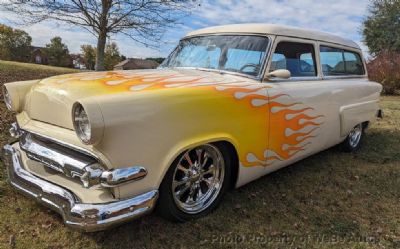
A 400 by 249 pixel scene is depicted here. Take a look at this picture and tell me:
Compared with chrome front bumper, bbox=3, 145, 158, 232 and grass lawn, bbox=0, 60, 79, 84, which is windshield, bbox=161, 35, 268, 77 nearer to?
chrome front bumper, bbox=3, 145, 158, 232

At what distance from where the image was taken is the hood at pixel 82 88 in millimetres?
2543

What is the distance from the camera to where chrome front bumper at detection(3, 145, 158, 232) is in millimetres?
2230

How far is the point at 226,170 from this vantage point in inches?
123

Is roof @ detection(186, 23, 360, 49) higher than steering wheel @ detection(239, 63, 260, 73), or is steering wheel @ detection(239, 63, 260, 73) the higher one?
roof @ detection(186, 23, 360, 49)

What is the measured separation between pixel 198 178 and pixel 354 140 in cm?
340

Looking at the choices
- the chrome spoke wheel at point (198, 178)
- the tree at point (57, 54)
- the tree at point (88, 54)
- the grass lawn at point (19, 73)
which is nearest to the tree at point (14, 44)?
the tree at point (57, 54)

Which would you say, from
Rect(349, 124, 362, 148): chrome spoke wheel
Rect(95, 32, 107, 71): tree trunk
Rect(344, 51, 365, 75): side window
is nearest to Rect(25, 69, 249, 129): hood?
Rect(344, 51, 365, 75): side window

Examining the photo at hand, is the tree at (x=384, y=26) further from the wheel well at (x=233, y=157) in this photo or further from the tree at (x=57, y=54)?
the tree at (x=57, y=54)

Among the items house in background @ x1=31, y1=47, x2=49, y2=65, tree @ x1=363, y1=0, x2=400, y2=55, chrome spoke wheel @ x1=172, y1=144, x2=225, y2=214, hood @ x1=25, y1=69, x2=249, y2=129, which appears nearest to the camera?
hood @ x1=25, y1=69, x2=249, y2=129

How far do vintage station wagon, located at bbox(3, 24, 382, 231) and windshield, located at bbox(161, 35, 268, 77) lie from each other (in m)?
0.01

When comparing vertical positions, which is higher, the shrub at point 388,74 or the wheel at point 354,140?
the shrub at point 388,74

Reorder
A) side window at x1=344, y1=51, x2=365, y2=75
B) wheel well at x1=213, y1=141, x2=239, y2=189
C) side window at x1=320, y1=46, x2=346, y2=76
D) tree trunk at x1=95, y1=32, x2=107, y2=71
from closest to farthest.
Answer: wheel well at x1=213, y1=141, x2=239, y2=189 < side window at x1=320, y1=46, x2=346, y2=76 < side window at x1=344, y1=51, x2=365, y2=75 < tree trunk at x1=95, y1=32, x2=107, y2=71

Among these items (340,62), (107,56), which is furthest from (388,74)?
(107,56)

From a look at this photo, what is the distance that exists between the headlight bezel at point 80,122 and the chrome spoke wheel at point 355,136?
13.9ft
